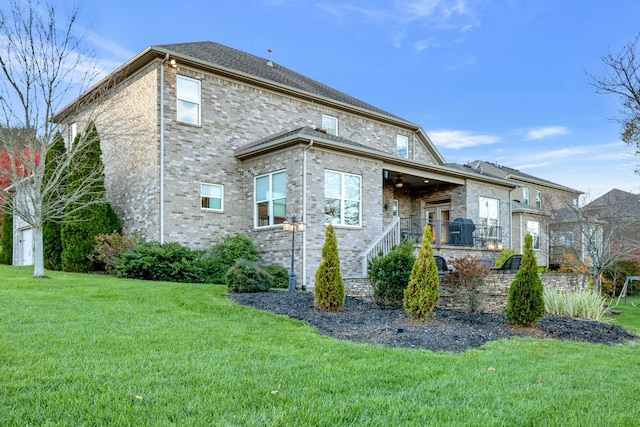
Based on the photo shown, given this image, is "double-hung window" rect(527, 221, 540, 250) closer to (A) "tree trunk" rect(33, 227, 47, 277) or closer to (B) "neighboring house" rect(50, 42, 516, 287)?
(B) "neighboring house" rect(50, 42, 516, 287)

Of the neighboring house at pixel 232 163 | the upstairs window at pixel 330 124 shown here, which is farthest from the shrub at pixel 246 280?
the upstairs window at pixel 330 124

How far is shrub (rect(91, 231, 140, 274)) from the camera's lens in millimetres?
12602

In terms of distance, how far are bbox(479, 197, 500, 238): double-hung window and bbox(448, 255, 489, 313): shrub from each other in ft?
33.3

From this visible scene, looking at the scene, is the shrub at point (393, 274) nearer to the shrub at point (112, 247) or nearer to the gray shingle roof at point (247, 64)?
the shrub at point (112, 247)

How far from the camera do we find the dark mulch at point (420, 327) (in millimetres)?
6016

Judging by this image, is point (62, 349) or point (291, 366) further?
point (62, 349)

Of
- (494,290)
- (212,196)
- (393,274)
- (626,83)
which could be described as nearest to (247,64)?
(212,196)

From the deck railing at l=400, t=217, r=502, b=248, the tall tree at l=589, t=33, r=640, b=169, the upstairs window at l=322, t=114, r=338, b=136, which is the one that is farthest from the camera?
the upstairs window at l=322, t=114, r=338, b=136

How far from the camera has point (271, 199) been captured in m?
13.7

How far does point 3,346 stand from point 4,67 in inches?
358

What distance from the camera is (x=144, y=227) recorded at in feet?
44.5

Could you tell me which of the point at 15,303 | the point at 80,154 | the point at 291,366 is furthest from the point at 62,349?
the point at 80,154

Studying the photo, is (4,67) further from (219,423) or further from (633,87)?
(633,87)

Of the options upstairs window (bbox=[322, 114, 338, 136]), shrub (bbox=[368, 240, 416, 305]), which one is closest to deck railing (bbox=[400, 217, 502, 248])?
upstairs window (bbox=[322, 114, 338, 136])
